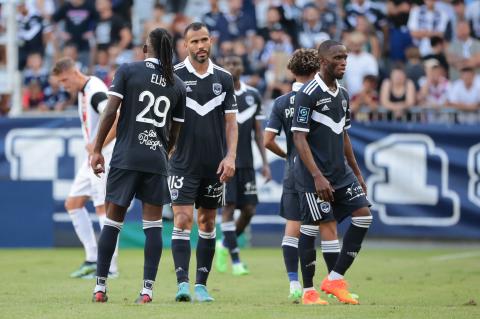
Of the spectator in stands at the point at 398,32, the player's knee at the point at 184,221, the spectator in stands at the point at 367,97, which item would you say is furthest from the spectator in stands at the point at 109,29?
the player's knee at the point at 184,221

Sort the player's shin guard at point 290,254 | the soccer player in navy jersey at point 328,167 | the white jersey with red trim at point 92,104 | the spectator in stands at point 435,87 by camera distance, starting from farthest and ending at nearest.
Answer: the spectator in stands at point 435,87 < the white jersey with red trim at point 92,104 < the player's shin guard at point 290,254 < the soccer player in navy jersey at point 328,167

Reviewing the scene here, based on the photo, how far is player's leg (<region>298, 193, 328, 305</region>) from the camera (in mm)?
9250

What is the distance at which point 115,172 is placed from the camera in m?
8.73

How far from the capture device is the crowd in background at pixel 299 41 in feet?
60.6

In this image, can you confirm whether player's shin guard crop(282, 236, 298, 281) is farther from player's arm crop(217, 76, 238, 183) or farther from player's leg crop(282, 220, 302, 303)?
player's arm crop(217, 76, 238, 183)

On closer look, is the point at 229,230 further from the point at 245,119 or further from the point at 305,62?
the point at 305,62

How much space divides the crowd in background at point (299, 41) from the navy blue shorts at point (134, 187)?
9276 mm

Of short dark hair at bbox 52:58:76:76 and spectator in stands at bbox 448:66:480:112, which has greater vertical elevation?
short dark hair at bbox 52:58:76:76

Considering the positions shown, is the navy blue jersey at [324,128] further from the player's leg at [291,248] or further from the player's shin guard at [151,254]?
the player's shin guard at [151,254]

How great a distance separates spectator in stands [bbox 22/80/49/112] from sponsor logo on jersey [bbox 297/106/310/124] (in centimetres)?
1166

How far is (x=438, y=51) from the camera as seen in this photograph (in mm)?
19797

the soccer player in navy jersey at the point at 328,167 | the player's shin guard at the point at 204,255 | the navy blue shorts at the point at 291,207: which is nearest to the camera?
the soccer player in navy jersey at the point at 328,167

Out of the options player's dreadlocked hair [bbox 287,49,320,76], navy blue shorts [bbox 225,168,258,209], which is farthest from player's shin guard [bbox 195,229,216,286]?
navy blue shorts [bbox 225,168,258,209]

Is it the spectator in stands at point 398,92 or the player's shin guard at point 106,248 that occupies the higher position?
the spectator in stands at point 398,92
